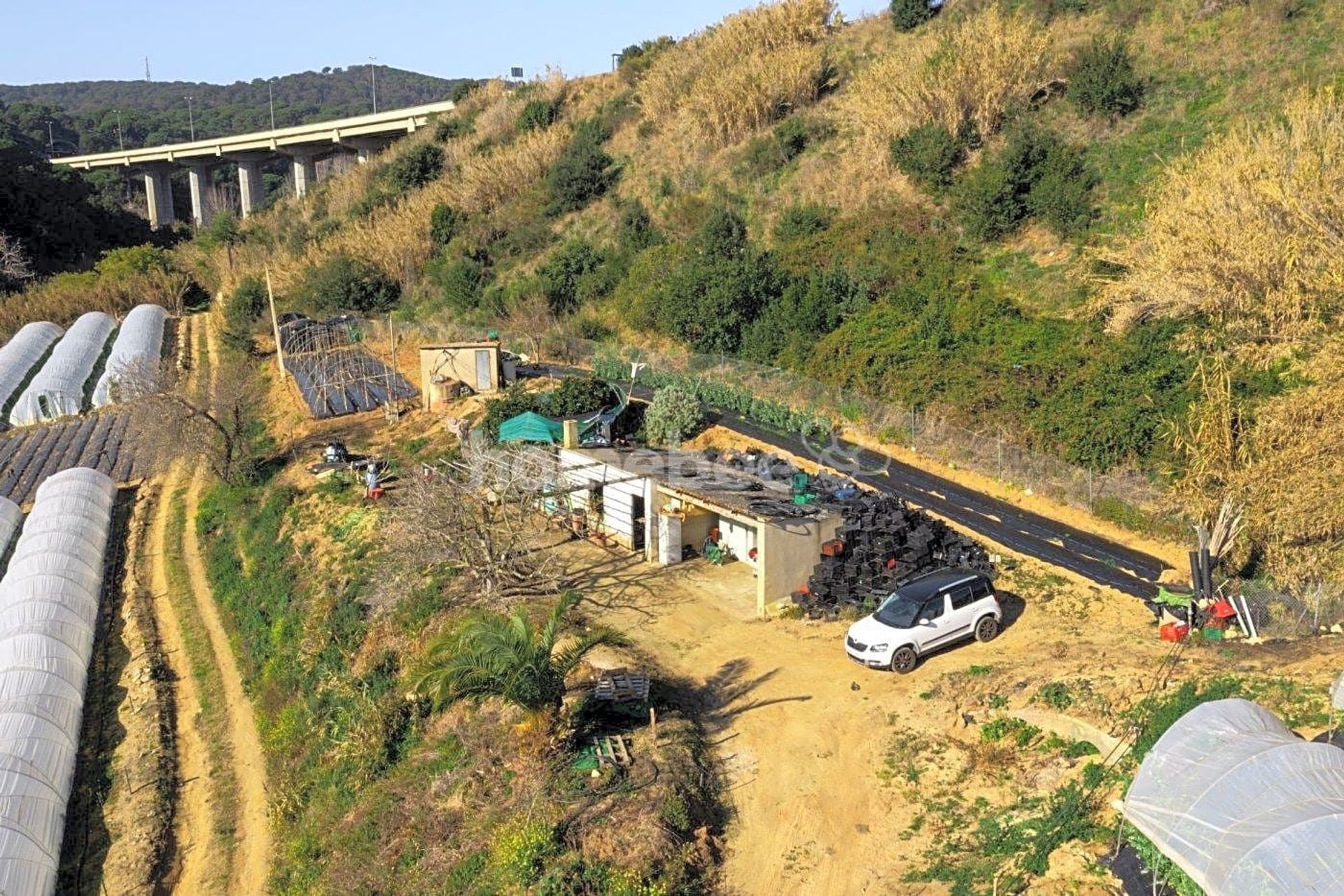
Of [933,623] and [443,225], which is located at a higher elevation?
[443,225]

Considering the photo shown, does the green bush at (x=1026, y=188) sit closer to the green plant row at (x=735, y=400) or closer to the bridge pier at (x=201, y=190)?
the green plant row at (x=735, y=400)

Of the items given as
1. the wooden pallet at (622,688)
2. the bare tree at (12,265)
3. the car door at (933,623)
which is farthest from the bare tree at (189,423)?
the bare tree at (12,265)

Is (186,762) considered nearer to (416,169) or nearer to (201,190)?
(416,169)

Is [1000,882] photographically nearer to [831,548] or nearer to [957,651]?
[957,651]

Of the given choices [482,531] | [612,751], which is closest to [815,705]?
[612,751]

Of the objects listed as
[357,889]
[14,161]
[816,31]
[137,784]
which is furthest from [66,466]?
[14,161]

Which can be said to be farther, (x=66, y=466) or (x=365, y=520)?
(x=66, y=466)

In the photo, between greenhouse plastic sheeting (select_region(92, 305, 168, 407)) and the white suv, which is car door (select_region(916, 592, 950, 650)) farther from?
greenhouse plastic sheeting (select_region(92, 305, 168, 407))
